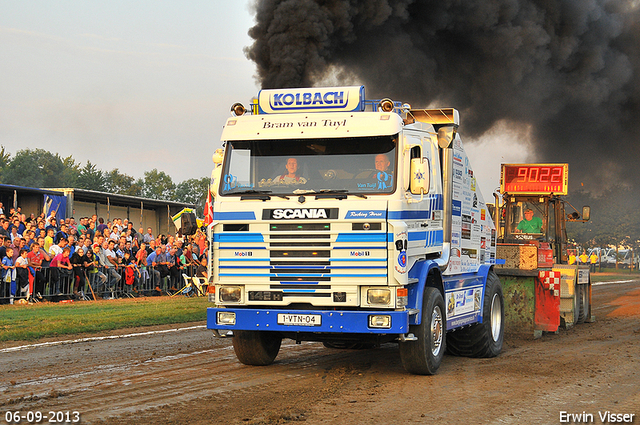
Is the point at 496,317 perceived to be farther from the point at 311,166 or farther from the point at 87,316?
the point at 87,316

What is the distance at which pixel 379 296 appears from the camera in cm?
809

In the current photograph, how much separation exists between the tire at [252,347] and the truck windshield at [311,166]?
6.28 ft

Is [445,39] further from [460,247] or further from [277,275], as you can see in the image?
[277,275]

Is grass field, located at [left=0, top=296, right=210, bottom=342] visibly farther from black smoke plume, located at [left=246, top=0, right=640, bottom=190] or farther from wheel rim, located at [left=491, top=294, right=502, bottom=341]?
wheel rim, located at [left=491, top=294, right=502, bottom=341]

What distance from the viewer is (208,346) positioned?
11211mm

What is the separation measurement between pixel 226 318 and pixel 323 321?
1201 mm

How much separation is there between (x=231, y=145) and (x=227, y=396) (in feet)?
10.2

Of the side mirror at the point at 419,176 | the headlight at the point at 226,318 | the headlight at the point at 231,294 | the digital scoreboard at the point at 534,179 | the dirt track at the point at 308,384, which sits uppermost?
the digital scoreboard at the point at 534,179

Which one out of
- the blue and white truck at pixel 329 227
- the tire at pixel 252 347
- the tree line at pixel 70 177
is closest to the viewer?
the blue and white truck at pixel 329 227

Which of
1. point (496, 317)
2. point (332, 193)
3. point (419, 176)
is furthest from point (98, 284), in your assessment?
point (419, 176)

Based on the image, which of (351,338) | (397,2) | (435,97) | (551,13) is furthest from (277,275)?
(551,13)

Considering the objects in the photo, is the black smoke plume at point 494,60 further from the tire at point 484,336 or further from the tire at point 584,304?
the tire at point 584,304

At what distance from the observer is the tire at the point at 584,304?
15.7 meters

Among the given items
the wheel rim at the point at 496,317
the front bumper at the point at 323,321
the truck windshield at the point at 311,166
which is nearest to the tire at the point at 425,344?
the front bumper at the point at 323,321
